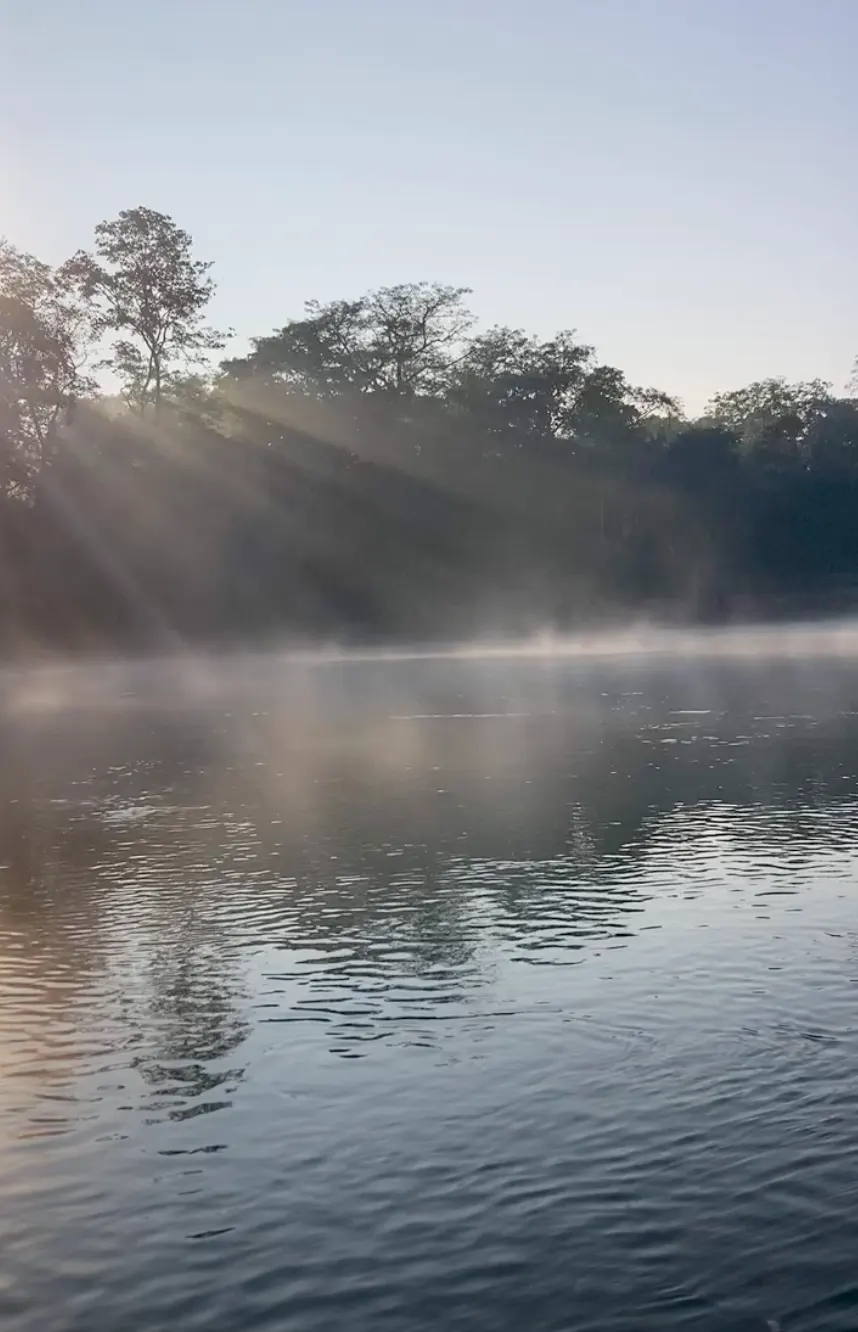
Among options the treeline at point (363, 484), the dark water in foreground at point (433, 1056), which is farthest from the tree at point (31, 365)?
the dark water in foreground at point (433, 1056)

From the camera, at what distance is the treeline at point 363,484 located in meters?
93.2

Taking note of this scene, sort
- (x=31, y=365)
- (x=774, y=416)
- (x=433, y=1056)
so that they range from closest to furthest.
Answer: (x=433, y=1056) → (x=31, y=365) → (x=774, y=416)

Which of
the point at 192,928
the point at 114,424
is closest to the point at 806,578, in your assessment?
the point at 114,424

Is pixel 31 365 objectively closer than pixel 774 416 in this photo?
Yes

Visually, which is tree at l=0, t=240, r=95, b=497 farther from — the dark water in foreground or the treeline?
the dark water in foreground

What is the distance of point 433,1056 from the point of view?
1545cm

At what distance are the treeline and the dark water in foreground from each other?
6127 cm

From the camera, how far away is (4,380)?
89938mm

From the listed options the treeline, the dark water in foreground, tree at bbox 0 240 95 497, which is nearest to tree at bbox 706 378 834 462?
the treeline

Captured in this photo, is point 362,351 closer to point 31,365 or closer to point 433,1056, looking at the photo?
point 31,365

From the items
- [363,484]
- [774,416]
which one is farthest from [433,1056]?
[774,416]

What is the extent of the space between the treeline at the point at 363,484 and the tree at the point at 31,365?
0.15m

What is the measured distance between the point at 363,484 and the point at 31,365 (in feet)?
105

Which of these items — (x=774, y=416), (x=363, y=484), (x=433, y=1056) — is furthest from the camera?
(x=774, y=416)
